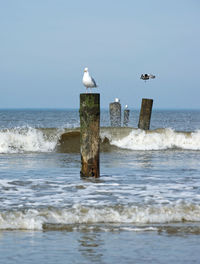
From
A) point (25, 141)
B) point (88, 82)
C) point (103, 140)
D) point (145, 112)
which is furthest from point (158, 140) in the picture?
point (88, 82)

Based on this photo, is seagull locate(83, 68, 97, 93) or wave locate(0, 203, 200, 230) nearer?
wave locate(0, 203, 200, 230)

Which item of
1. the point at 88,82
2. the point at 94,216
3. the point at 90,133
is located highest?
the point at 88,82

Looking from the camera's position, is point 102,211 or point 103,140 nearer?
point 102,211

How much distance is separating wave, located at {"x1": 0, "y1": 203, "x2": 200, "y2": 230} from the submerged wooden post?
2748mm

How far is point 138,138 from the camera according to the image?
21750mm

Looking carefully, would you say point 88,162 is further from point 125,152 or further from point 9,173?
point 125,152

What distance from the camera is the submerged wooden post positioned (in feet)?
35.7

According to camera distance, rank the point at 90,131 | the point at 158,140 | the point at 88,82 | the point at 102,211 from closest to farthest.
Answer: the point at 102,211 < the point at 90,131 < the point at 88,82 < the point at 158,140

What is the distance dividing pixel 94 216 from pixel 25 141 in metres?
13.0

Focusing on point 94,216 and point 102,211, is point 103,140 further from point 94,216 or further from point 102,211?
point 94,216

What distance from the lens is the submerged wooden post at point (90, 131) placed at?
10883mm

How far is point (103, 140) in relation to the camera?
21.4 meters

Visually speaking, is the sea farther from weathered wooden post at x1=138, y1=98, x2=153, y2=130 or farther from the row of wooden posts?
weathered wooden post at x1=138, y1=98, x2=153, y2=130

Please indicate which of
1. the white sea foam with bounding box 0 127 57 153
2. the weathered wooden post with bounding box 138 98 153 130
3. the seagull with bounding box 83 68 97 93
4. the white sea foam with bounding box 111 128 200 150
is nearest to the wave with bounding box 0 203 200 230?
the seagull with bounding box 83 68 97 93
